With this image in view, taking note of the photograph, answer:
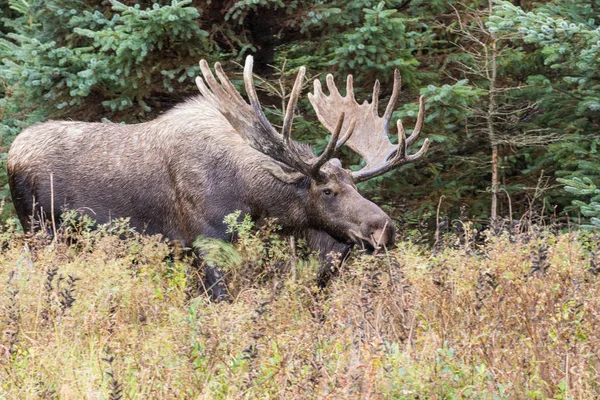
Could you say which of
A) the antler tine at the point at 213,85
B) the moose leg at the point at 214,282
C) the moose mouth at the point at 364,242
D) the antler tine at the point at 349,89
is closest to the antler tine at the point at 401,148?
the moose mouth at the point at 364,242

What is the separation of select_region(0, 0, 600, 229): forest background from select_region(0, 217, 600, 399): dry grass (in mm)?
3099

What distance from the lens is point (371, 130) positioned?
25.2 ft

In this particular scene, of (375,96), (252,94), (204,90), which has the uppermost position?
(252,94)

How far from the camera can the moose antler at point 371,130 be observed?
23.5 feet

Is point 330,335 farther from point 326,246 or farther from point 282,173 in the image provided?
point 282,173

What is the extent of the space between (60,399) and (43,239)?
7.04ft

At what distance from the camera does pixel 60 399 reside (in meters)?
3.79

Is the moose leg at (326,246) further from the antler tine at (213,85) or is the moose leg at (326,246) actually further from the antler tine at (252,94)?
the antler tine at (213,85)

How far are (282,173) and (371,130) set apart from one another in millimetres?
1013

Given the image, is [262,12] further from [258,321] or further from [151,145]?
[258,321]

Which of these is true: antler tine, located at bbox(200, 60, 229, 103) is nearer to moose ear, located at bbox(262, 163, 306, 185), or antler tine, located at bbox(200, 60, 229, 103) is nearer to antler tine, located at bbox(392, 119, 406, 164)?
moose ear, located at bbox(262, 163, 306, 185)

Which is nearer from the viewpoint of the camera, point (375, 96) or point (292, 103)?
point (292, 103)

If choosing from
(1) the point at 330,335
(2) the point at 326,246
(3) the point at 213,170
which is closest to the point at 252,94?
(3) the point at 213,170

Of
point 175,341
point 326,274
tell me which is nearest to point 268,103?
point 326,274
